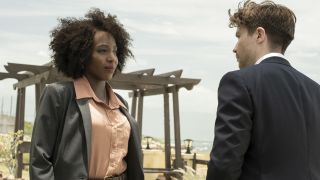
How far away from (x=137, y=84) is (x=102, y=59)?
26.1 ft

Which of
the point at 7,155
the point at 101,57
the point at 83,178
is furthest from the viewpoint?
the point at 7,155

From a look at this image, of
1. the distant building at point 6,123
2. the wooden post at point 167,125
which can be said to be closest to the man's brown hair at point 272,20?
the wooden post at point 167,125

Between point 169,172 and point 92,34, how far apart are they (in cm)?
767

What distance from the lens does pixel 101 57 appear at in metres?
3.08

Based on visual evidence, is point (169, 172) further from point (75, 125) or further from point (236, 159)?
point (236, 159)

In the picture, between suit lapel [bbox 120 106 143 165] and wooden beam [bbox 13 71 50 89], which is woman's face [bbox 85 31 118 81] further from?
wooden beam [bbox 13 71 50 89]

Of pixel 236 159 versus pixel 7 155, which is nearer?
pixel 236 159

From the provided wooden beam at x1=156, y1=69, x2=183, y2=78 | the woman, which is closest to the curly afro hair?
the woman

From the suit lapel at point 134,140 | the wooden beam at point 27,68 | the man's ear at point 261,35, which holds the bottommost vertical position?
the suit lapel at point 134,140

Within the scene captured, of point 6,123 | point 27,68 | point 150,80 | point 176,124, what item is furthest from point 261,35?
point 6,123

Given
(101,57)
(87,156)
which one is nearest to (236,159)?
(87,156)

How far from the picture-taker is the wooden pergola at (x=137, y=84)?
A: 31.8ft

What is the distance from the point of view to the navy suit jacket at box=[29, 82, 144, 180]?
2822 mm

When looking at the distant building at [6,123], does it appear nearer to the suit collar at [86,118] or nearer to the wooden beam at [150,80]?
the wooden beam at [150,80]
